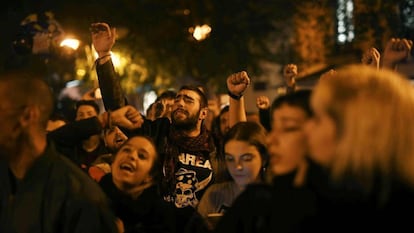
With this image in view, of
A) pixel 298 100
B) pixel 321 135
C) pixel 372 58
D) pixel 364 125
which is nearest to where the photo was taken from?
pixel 364 125

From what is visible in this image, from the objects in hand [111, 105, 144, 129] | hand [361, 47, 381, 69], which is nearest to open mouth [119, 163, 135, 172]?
hand [111, 105, 144, 129]

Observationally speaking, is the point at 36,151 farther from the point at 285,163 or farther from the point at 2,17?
the point at 2,17

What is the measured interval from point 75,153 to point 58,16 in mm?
13088

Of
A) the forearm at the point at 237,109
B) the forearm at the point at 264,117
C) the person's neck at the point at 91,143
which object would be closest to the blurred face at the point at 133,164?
the forearm at the point at 237,109

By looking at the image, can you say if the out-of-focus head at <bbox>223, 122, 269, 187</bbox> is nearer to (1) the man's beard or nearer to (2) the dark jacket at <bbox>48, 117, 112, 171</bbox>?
(2) the dark jacket at <bbox>48, 117, 112, 171</bbox>

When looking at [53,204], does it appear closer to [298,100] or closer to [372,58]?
[298,100]

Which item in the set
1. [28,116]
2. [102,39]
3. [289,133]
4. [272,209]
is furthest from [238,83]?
[272,209]

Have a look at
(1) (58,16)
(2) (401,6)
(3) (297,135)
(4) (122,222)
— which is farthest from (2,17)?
(3) (297,135)

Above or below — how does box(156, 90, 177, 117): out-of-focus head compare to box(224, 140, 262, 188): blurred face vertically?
above

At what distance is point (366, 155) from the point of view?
2738 millimetres

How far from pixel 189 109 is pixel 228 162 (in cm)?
153

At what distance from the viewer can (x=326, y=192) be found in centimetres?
280

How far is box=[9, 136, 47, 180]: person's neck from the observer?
397cm

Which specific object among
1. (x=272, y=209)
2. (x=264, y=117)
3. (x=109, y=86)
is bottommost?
(x=272, y=209)
